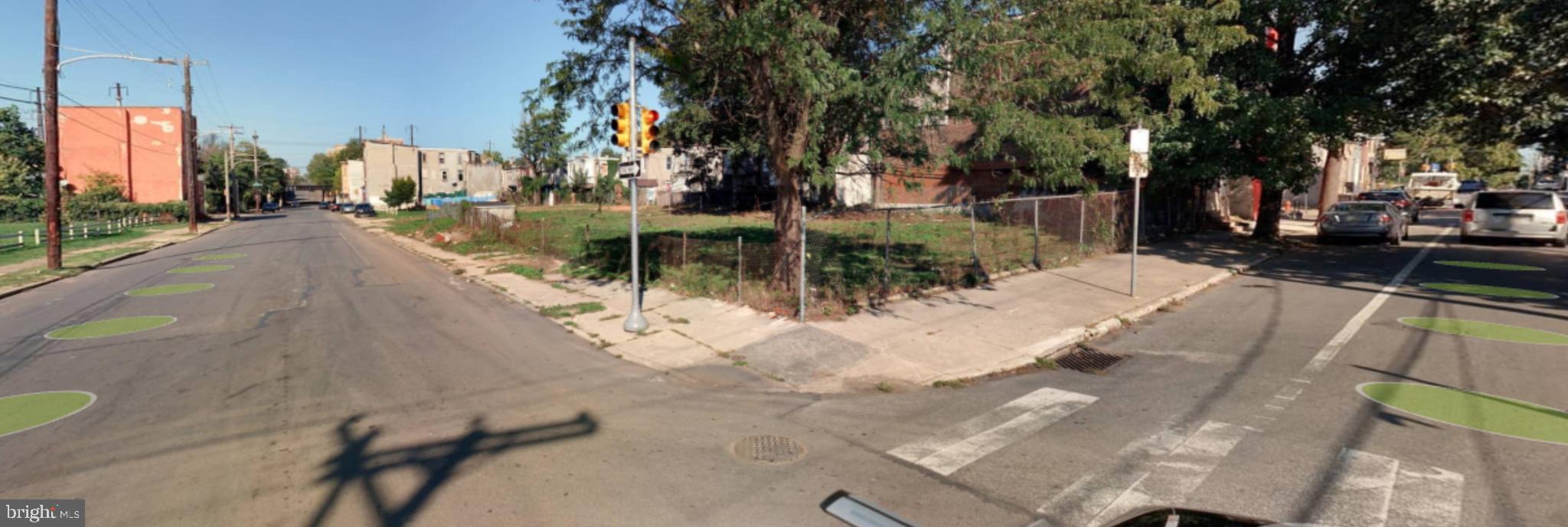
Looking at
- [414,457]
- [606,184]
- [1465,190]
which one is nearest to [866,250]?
[606,184]

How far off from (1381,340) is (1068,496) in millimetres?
6631

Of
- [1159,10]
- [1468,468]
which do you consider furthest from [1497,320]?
[1468,468]

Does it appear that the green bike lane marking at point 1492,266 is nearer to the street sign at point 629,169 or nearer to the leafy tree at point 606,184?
the street sign at point 629,169

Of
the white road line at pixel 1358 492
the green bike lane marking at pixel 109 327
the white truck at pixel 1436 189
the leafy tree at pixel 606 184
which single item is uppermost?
the white truck at pixel 1436 189

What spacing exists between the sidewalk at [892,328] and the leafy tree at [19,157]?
180ft

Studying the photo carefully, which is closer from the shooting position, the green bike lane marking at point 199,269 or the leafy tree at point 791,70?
the leafy tree at point 791,70

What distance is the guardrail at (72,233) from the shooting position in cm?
2586

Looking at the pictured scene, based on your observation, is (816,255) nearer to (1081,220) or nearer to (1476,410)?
(1081,220)

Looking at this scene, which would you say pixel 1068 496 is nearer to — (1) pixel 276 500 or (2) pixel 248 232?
(1) pixel 276 500

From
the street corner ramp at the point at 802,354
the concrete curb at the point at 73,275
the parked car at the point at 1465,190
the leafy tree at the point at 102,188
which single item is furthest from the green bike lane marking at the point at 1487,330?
the leafy tree at the point at 102,188

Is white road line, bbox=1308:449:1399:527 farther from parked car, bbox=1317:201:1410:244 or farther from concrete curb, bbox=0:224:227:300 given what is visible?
concrete curb, bbox=0:224:227:300

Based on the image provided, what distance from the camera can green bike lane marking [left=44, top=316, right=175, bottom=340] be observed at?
A: 9.86 metres

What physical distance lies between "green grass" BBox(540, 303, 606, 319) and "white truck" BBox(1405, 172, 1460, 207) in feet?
168

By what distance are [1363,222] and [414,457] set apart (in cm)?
2373
